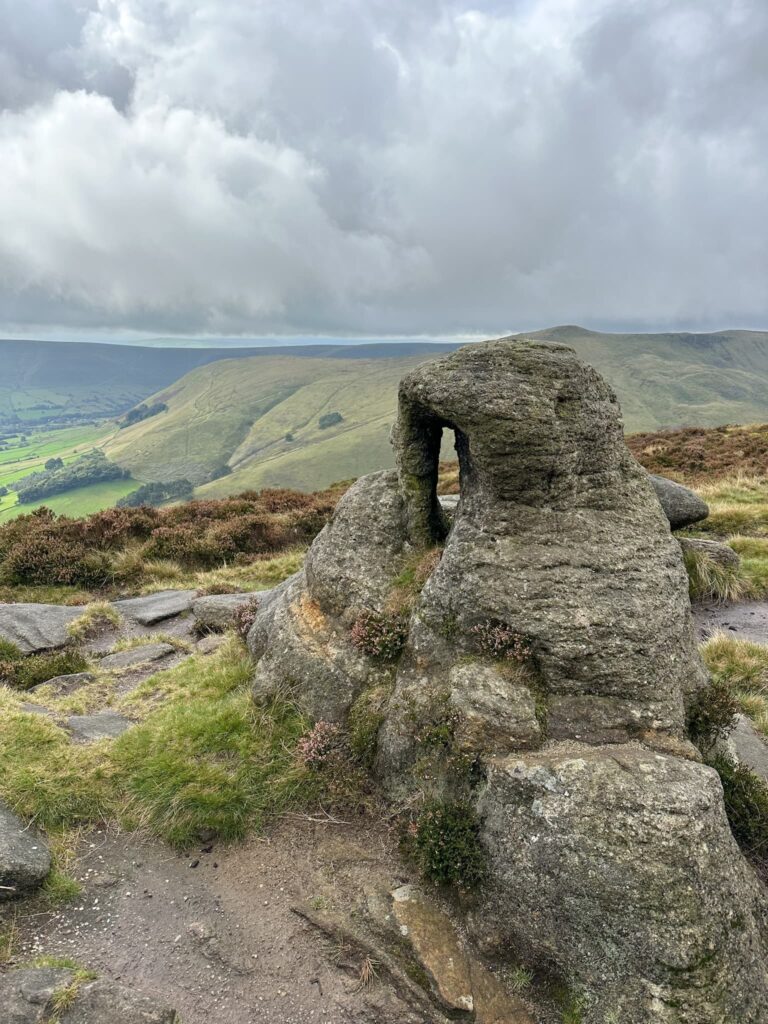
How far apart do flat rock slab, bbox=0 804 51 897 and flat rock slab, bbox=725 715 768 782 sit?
38.9ft

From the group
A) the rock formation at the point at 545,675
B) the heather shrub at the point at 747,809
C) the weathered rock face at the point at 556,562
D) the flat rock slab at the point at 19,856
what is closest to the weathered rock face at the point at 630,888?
the rock formation at the point at 545,675

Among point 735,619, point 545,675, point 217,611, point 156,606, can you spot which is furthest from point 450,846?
point 156,606

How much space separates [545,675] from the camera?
929cm

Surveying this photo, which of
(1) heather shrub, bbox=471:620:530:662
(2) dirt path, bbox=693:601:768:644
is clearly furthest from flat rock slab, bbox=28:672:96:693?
(2) dirt path, bbox=693:601:768:644

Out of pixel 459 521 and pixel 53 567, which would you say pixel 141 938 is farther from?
pixel 53 567

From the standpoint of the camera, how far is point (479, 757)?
871 cm

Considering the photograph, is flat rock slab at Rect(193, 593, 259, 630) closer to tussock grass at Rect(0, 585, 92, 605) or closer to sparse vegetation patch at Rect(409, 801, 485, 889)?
tussock grass at Rect(0, 585, 92, 605)

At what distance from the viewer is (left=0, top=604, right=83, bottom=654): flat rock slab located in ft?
56.3

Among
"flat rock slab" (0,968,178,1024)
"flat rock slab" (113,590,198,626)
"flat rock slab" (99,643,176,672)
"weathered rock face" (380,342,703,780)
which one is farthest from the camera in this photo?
"flat rock slab" (113,590,198,626)

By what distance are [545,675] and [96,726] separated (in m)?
9.42

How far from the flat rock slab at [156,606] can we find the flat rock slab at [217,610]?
151 centimetres

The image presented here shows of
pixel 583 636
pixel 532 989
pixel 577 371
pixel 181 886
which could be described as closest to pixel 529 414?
pixel 577 371

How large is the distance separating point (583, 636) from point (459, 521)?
322cm

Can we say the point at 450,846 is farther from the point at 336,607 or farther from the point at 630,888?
the point at 336,607
